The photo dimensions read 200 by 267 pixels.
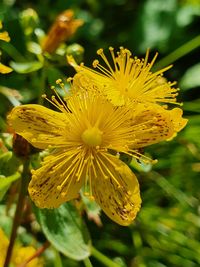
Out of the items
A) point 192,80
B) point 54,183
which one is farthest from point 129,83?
point 192,80

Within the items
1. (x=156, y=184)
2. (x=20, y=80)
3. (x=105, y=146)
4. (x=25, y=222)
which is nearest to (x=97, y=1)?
(x=20, y=80)

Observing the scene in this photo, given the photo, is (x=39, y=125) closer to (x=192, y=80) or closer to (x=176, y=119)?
(x=176, y=119)

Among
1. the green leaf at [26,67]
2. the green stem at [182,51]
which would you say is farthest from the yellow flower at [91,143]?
the green stem at [182,51]

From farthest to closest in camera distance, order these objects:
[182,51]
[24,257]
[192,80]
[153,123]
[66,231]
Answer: [192,80]
[182,51]
[24,257]
[66,231]
[153,123]

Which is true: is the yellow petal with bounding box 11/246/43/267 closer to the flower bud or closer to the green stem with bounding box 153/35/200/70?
the flower bud

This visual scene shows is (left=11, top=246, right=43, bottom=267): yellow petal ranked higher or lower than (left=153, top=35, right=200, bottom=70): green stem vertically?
lower

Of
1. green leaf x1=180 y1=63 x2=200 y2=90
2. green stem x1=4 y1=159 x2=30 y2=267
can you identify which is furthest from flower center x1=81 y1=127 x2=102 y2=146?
green leaf x1=180 y1=63 x2=200 y2=90

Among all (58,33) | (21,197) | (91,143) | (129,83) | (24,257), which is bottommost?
(24,257)
